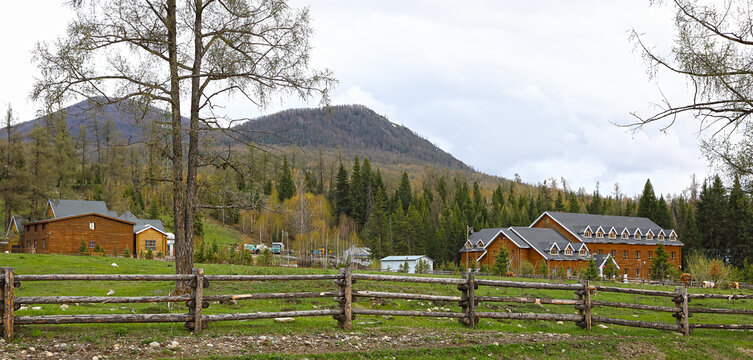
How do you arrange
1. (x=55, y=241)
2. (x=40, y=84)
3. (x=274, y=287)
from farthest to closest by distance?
1. (x=55, y=241)
2. (x=274, y=287)
3. (x=40, y=84)

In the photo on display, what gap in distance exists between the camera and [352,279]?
1419cm

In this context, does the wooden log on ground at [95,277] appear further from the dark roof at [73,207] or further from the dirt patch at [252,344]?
the dark roof at [73,207]

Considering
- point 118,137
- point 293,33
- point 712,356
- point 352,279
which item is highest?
point 118,137

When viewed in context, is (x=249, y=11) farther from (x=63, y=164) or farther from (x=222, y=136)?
(x=63, y=164)

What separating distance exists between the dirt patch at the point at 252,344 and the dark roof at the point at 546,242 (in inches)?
2411

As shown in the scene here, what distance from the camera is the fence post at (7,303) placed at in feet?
35.5

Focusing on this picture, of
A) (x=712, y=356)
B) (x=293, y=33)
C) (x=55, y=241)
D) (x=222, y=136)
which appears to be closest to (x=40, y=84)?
(x=222, y=136)

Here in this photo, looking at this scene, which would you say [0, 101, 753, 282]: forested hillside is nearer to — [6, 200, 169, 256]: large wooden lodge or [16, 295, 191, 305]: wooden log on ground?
[6, 200, 169, 256]: large wooden lodge

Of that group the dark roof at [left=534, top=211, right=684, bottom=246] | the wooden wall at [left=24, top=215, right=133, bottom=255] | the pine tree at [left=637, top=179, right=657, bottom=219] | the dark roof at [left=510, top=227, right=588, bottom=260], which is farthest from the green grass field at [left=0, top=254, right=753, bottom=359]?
the pine tree at [left=637, top=179, right=657, bottom=219]

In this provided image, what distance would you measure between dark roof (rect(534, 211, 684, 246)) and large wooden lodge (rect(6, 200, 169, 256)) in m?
57.2

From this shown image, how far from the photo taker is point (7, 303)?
10906mm

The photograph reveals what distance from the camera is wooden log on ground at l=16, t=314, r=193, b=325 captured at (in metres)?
Answer: 11.2

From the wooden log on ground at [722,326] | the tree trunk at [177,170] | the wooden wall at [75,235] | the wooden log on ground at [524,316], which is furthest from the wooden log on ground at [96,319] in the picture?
the wooden wall at [75,235]

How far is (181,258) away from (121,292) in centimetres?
530
